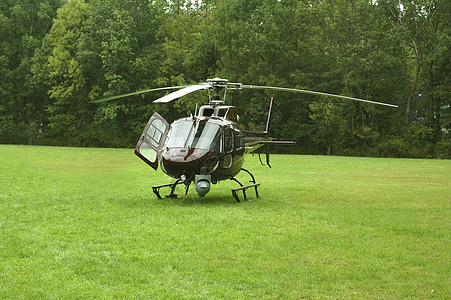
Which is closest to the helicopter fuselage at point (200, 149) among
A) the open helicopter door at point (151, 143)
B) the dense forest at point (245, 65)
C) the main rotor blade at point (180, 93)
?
the open helicopter door at point (151, 143)

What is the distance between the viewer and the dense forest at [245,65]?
37.7m

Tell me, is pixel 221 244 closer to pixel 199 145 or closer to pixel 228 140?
pixel 199 145

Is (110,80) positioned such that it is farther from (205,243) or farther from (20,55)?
(205,243)

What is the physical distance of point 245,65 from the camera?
146 feet

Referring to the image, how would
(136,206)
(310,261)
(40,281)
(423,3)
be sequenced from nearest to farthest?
(40,281) < (310,261) < (136,206) < (423,3)

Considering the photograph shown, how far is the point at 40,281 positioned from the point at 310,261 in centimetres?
352

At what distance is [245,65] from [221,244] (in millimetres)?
37899

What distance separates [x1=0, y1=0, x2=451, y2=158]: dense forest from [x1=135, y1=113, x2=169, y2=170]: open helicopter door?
2762cm

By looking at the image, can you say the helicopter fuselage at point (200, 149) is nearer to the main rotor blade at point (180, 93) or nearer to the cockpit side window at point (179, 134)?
the cockpit side window at point (179, 134)

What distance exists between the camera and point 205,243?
25.6 ft

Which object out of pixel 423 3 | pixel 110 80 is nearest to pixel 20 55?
pixel 110 80

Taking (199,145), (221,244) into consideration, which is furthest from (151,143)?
(221,244)

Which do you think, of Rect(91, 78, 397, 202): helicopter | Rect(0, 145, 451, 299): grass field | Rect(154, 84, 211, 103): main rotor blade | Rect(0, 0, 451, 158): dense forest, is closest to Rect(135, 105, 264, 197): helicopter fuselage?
Rect(91, 78, 397, 202): helicopter

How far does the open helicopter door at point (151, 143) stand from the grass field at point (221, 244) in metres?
1.09
